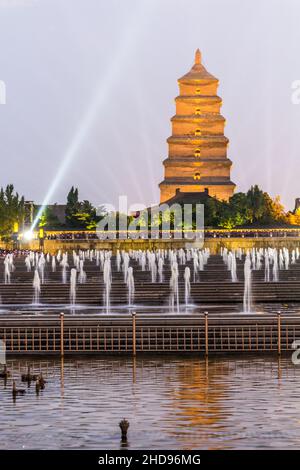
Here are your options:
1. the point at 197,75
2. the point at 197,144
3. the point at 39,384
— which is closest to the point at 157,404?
→ the point at 39,384

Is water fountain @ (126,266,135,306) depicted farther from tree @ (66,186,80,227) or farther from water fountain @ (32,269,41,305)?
tree @ (66,186,80,227)

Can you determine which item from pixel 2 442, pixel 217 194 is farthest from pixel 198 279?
pixel 217 194

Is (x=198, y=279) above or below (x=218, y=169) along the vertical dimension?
below

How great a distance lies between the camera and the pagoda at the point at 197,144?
154375 mm

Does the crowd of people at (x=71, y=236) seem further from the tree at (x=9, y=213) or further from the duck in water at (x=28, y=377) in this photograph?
the duck in water at (x=28, y=377)

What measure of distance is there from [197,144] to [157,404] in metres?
137

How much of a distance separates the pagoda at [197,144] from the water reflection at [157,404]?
126804mm

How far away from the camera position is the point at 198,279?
180ft

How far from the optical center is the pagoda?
506 ft

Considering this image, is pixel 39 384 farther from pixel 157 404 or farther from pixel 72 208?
pixel 72 208

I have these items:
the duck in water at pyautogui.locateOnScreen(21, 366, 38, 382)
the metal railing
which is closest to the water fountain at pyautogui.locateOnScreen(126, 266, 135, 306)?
the metal railing

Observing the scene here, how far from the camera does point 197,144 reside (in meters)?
157

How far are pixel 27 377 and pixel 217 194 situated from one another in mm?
130689
